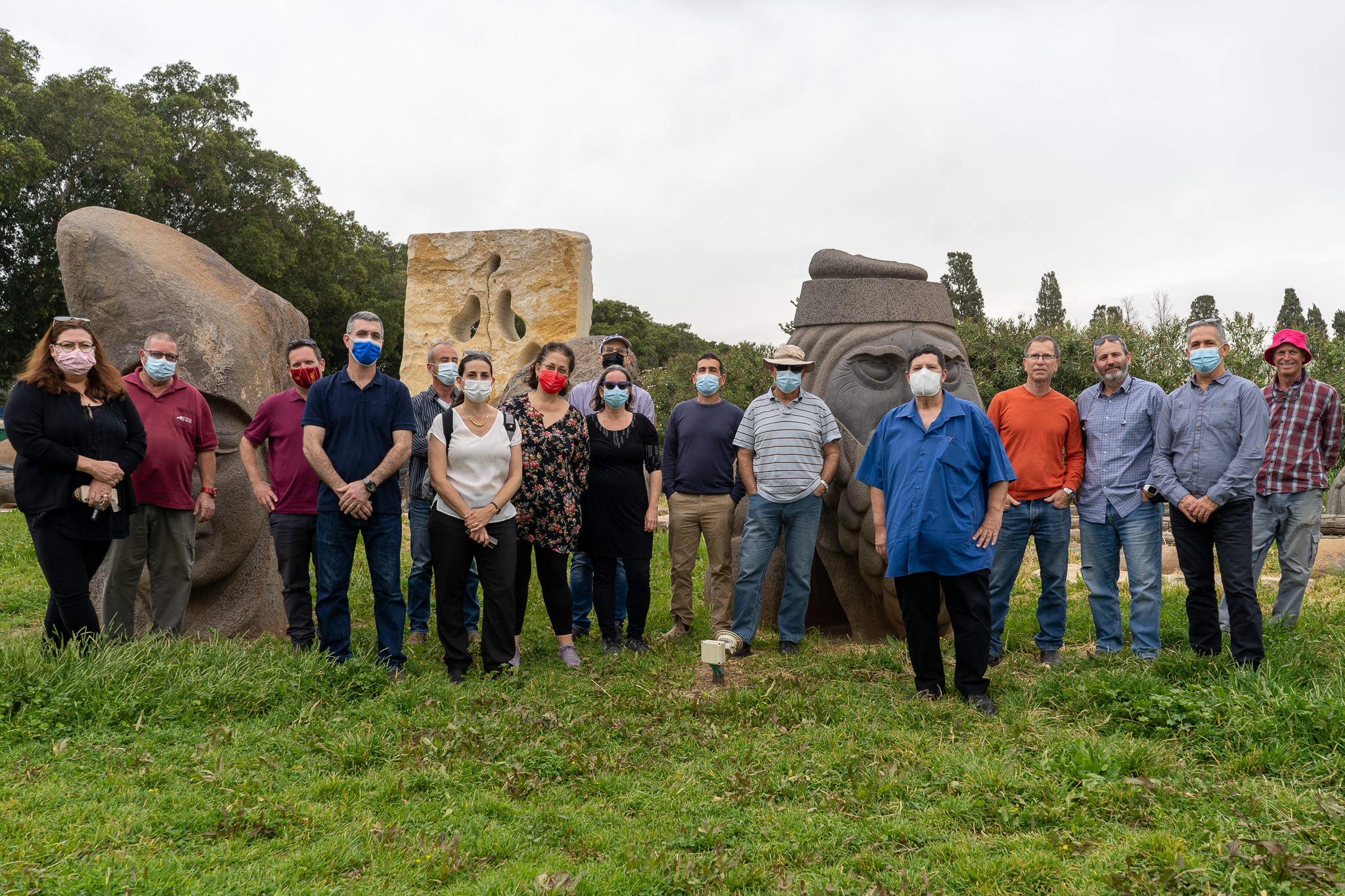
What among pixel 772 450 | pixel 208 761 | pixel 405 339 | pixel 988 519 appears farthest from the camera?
pixel 405 339

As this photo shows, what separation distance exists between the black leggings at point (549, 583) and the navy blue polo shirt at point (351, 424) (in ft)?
2.66

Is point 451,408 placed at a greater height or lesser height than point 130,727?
greater

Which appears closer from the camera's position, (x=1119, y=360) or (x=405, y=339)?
(x=1119, y=360)

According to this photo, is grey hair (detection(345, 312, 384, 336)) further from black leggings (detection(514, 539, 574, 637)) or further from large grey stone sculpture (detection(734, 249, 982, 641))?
large grey stone sculpture (detection(734, 249, 982, 641))

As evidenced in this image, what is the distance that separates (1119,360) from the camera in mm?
5148

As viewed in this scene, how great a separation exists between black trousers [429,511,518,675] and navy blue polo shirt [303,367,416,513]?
0.42 meters

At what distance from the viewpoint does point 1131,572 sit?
202 inches

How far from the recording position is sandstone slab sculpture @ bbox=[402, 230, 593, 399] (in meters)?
14.1

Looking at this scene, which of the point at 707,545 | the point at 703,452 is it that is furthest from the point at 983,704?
the point at 703,452

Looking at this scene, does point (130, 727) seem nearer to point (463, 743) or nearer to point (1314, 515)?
point (463, 743)

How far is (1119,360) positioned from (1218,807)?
2.65 metres

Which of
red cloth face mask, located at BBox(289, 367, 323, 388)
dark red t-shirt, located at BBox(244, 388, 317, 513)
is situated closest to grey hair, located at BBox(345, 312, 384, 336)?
red cloth face mask, located at BBox(289, 367, 323, 388)

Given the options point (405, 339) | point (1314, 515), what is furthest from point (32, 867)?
point (405, 339)

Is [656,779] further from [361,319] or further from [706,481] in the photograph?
[361,319]
